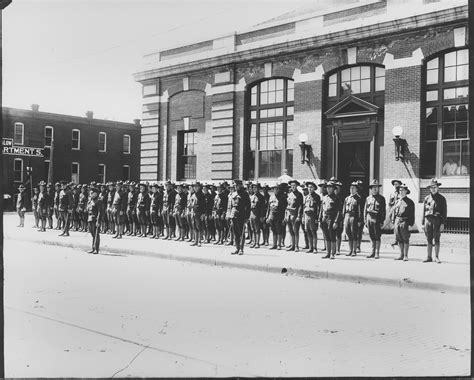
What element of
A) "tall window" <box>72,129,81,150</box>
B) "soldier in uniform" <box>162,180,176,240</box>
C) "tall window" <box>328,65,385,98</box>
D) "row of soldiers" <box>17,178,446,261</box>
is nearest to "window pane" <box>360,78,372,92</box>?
"tall window" <box>328,65,385,98</box>

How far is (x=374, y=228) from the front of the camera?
13.8 metres

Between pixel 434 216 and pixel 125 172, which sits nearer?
pixel 434 216

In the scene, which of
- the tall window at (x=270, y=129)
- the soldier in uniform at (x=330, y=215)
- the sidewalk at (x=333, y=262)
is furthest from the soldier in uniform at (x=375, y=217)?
the tall window at (x=270, y=129)

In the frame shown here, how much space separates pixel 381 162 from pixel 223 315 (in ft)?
40.4

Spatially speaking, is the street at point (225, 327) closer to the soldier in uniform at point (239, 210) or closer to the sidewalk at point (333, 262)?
the sidewalk at point (333, 262)

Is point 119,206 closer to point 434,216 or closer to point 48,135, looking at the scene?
point 434,216

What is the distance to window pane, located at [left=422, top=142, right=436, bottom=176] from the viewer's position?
16.9 metres

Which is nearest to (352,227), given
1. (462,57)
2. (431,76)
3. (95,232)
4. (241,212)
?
(241,212)

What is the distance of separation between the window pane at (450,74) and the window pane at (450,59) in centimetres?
14

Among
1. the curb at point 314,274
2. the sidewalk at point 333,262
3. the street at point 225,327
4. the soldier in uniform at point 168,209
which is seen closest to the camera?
the street at point 225,327

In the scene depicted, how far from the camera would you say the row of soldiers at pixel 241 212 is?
550 inches

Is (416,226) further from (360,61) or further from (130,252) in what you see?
(130,252)

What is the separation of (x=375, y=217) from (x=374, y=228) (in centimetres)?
30

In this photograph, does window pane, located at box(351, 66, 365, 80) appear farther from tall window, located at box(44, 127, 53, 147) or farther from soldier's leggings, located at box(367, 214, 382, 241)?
tall window, located at box(44, 127, 53, 147)
